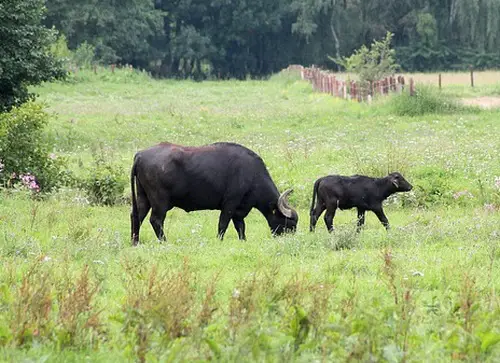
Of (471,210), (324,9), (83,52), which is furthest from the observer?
(324,9)

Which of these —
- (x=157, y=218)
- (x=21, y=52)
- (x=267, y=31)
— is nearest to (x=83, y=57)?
(x=267, y=31)

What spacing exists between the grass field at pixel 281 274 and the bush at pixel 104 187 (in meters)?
0.26

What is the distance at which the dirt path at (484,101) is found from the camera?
37375 millimetres

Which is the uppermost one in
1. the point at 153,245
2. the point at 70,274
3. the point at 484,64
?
the point at 70,274

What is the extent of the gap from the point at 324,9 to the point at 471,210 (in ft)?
212

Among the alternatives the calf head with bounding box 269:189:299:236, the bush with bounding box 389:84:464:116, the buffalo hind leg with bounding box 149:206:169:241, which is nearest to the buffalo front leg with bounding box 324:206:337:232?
the calf head with bounding box 269:189:299:236

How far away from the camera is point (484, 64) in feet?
254

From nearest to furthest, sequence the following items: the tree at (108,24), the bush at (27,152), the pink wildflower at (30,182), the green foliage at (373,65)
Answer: the pink wildflower at (30,182) → the bush at (27,152) → the green foliage at (373,65) → the tree at (108,24)

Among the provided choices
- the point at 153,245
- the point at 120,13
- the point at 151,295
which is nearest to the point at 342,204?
the point at 153,245

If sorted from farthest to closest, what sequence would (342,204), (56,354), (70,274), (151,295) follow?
(342,204) < (70,274) < (151,295) < (56,354)

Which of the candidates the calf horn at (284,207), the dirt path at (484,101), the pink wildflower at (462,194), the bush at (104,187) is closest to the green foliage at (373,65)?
the dirt path at (484,101)

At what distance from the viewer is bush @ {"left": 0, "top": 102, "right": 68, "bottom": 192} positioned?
19031 millimetres

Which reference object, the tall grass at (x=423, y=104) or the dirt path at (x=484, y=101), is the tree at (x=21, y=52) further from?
the dirt path at (x=484, y=101)

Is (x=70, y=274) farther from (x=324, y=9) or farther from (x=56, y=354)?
(x=324, y=9)
